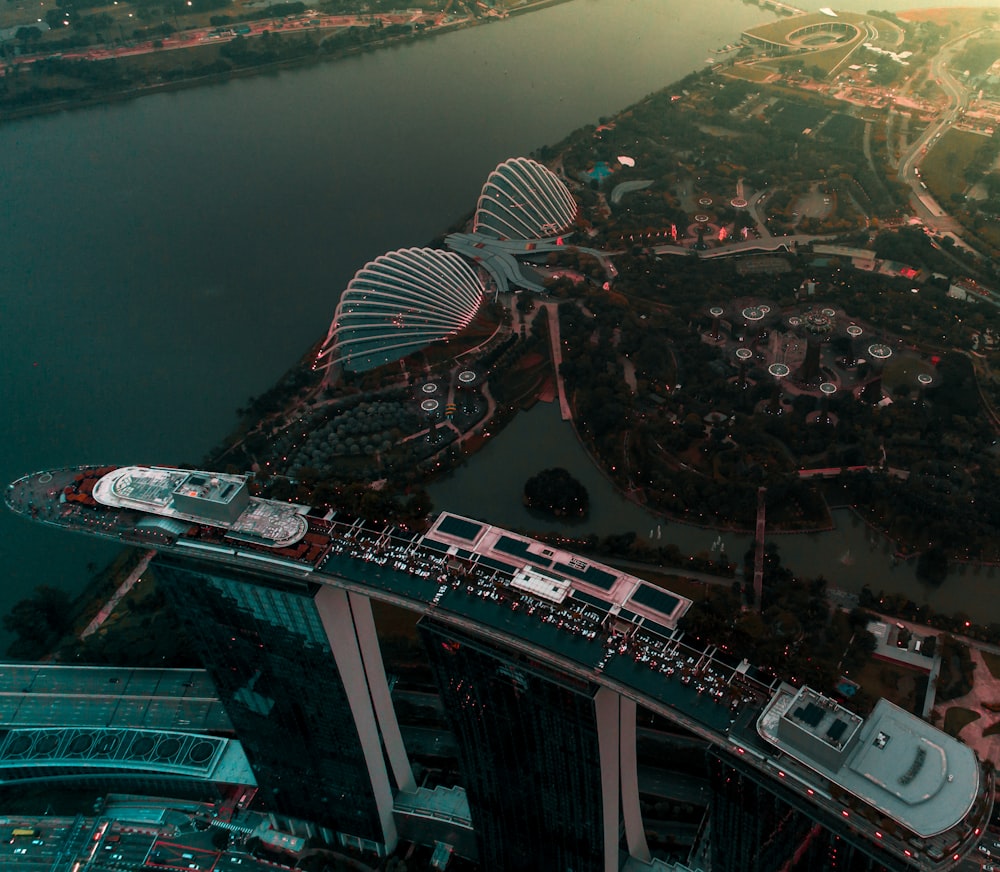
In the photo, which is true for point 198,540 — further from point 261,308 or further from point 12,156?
point 12,156

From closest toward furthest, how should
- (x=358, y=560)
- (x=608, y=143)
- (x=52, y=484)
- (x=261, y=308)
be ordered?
(x=358, y=560)
(x=52, y=484)
(x=261, y=308)
(x=608, y=143)

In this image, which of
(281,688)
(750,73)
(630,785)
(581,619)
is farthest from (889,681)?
(750,73)

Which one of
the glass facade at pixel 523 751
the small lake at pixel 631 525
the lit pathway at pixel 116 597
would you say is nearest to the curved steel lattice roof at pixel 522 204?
the small lake at pixel 631 525

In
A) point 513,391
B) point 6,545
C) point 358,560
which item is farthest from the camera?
point 513,391

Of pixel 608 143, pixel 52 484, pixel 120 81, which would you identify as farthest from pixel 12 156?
pixel 52 484

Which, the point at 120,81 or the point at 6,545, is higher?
the point at 120,81

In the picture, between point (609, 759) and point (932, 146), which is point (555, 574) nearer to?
point (609, 759)

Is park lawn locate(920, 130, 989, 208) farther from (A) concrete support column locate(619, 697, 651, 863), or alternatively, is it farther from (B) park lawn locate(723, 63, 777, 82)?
(A) concrete support column locate(619, 697, 651, 863)

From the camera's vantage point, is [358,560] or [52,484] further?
[52,484]

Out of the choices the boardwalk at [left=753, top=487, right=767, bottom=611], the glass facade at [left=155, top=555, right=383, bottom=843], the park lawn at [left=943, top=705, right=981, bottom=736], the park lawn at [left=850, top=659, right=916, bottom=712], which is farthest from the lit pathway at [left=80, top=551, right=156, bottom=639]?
the park lawn at [left=943, top=705, right=981, bottom=736]
